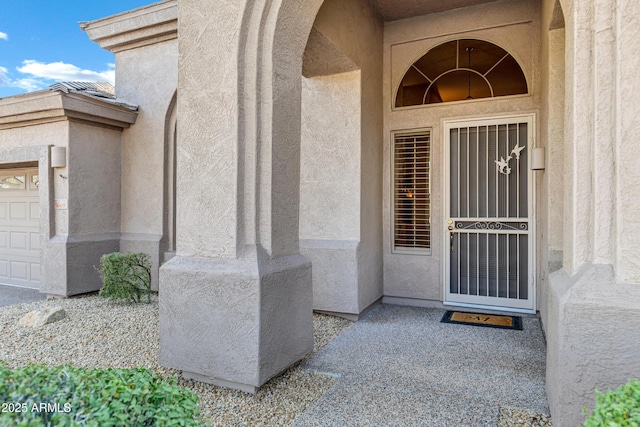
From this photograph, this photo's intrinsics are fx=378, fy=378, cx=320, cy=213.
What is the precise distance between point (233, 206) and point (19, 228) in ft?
24.6

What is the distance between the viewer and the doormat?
5242 millimetres

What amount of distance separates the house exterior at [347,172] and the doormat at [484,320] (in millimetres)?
257

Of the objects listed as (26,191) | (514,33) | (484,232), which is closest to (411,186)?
(484,232)

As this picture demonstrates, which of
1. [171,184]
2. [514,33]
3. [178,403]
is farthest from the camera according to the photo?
[171,184]

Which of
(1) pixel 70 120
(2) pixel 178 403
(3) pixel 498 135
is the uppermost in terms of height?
(1) pixel 70 120

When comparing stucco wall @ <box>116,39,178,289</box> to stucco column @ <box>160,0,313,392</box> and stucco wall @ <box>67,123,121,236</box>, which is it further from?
stucco column @ <box>160,0,313,392</box>

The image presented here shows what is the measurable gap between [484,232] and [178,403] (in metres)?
5.42

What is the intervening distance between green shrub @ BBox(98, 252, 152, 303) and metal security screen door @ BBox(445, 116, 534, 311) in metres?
5.19

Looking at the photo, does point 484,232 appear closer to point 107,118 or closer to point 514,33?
point 514,33

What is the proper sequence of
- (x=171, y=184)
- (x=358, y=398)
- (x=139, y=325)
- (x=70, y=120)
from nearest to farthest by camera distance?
(x=358, y=398)
(x=139, y=325)
(x=70, y=120)
(x=171, y=184)

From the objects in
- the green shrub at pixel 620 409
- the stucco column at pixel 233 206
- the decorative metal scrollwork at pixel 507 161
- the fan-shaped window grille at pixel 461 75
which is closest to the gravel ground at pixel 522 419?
the green shrub at pixel 620 409

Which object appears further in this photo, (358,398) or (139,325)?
(139,325)

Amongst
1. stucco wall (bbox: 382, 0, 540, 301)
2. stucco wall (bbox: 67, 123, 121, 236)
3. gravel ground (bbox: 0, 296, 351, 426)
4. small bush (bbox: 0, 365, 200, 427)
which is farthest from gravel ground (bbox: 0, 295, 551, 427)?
stucco wall (bbox: 382, 0, 540, 301)

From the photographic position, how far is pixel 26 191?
26.3 ft
